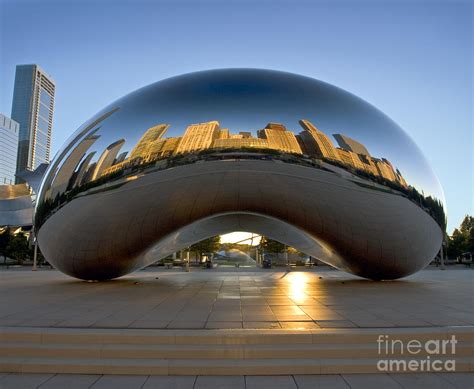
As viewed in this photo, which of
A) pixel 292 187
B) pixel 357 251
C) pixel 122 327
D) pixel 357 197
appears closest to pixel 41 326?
pixel 122 327

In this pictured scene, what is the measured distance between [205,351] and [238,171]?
505 cm

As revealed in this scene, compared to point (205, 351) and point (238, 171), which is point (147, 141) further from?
point (205, 351)

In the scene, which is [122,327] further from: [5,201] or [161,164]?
[5,201]

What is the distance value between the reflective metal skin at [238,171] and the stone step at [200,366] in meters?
5.11

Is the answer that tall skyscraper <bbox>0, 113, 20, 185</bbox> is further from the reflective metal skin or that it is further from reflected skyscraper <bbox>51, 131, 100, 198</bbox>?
the reflective metal skin

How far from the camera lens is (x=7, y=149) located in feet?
439

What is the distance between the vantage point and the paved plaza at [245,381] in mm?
4402

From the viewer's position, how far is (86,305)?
7992mm

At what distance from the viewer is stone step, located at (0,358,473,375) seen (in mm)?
4785

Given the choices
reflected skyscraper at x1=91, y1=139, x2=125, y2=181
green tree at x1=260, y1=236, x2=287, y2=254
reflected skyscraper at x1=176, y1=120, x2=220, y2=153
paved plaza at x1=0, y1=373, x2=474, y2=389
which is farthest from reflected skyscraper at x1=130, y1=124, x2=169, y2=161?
green tree at x1=260, y1=236, x2=287, y2=254

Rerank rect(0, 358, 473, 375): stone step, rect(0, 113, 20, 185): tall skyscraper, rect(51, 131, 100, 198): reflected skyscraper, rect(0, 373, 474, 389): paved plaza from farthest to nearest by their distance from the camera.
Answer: rect(0, 113, 20, 185): tall skyscraper < rect(51, 131, 100, 198): reflected skyscraper < rect(0, 358, 473, 375): stone step < rect(0, 373, 474, 389): paved plaza

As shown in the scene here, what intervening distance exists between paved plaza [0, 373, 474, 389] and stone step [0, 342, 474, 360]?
14.3 inches

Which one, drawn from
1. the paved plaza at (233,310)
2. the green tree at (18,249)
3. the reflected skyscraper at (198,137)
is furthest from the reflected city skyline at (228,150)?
the green tree at (18,249)

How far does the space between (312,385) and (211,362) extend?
130 centimetres
